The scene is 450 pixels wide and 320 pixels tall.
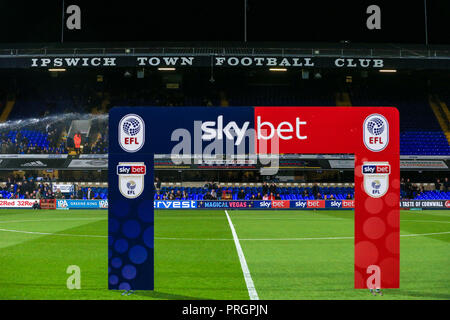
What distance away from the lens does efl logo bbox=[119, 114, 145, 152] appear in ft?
26.2

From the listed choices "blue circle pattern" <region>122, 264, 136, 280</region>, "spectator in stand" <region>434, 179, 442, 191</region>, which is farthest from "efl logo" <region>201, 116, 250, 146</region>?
"spectator in stand" <region>434, 179, 442, 191</region>

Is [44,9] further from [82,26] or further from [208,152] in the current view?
[208,152]

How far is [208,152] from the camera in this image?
804cm

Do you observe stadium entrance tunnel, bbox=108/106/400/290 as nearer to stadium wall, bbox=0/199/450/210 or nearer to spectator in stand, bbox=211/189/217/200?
A: stadium wall, bbox=0/199/450/210

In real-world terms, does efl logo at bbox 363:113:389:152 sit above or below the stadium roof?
below

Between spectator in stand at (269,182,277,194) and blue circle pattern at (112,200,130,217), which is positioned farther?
spectator in stand at (269,182,277,194)

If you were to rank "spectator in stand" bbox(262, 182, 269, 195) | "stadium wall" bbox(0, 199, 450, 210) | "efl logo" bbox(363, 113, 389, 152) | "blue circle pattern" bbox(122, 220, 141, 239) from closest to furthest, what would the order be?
"blue circle pattern" bbox(122, 220, 141, 239) < "efl logo" bbox(363, 113, 389, 152) < "stadium wall" bbox(0, 199, 450, 210) < "spectator in stand" bbox(262, 182, 269, 195)

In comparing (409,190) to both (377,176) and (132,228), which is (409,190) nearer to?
(377,176)

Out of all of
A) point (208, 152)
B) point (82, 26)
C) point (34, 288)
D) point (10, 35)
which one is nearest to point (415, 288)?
point (208, 152)

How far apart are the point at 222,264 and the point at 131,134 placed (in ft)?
15.3

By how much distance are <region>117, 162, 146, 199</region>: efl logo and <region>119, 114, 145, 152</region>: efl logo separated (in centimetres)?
29

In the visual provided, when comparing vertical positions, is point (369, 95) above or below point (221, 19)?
below

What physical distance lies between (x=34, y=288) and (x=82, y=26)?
40.5 metres

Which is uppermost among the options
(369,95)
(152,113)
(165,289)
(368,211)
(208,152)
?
(369,95)
